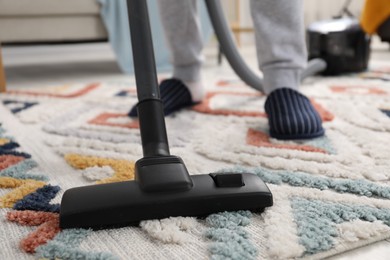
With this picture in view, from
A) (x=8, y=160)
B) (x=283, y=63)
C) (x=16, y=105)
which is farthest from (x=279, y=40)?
(x=16, y=105)

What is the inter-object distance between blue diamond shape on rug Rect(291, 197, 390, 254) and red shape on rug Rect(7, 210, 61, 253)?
245mm

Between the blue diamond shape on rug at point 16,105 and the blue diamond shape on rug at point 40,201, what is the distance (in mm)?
586

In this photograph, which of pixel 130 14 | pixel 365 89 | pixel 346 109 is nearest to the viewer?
pixel 130 14

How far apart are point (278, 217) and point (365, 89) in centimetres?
87

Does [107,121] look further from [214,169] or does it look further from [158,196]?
[158,196]

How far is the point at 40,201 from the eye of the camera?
1.71ft

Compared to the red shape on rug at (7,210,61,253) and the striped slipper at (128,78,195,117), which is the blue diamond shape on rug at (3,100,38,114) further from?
the red shape on rug at (7,210,61,253)

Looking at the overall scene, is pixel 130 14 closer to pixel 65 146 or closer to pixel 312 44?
pixel 65 146

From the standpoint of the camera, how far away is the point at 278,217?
465 mm

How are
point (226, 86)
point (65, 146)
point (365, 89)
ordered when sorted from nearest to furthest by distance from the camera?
1. point (65, 146)
2. point (365, 89)
3. point (226, 86)

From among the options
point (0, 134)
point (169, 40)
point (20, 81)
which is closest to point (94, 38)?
point (20, 81)

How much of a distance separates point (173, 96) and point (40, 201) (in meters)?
0.53

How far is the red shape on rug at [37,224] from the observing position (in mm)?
424

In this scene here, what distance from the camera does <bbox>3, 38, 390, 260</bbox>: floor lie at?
1804 millimetres
